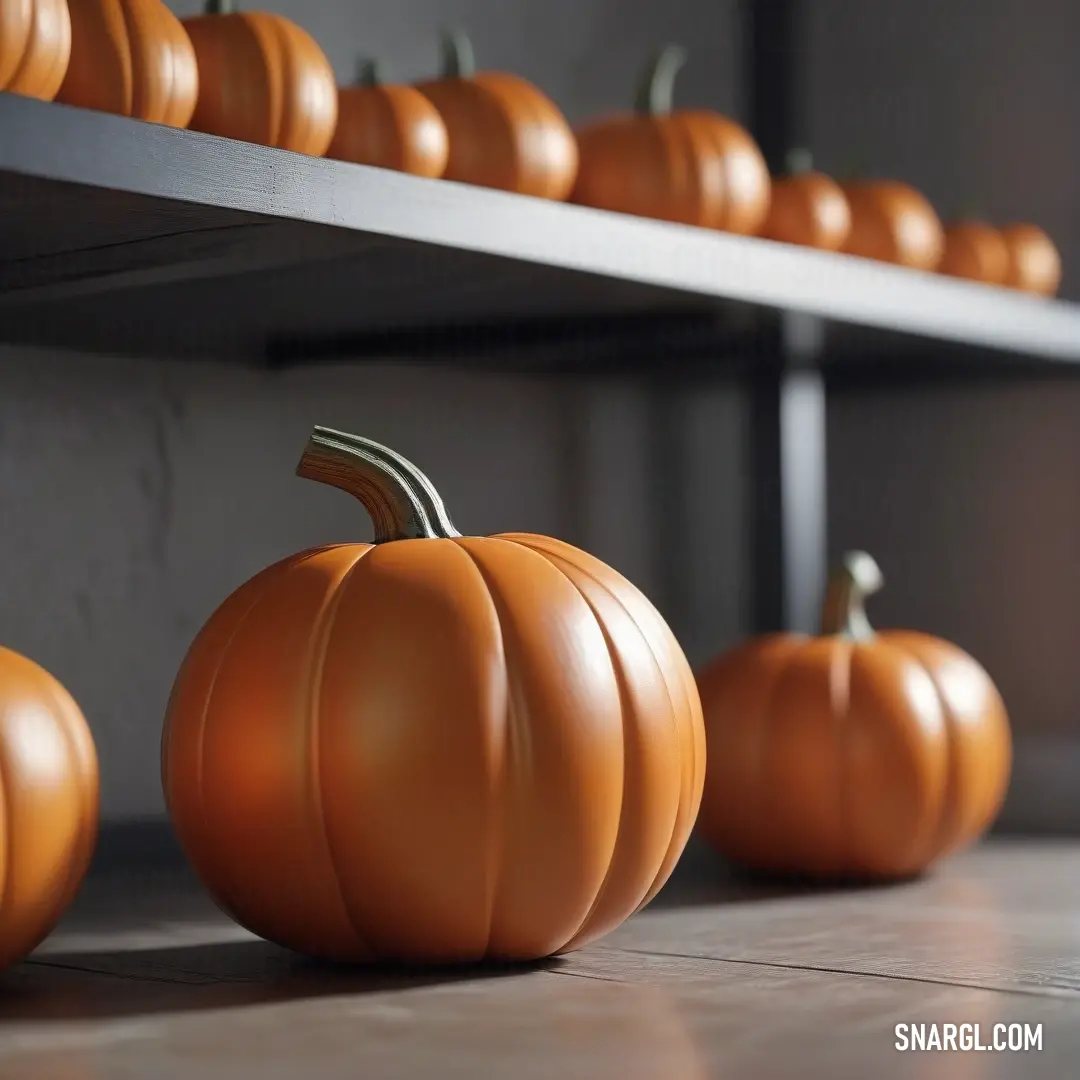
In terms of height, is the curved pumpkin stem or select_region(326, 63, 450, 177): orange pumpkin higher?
select_region(326, 63, 450, 177): orange pumpkin

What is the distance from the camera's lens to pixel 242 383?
186cm

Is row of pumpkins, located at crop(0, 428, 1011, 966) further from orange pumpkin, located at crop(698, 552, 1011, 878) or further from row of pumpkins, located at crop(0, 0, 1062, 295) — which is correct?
orange pumpkin, located at crop(698, 552, 1011, 878)

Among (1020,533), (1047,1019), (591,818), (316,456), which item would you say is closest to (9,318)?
(316,456)

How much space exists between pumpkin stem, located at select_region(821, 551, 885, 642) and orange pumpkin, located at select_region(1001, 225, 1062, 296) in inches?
16.1

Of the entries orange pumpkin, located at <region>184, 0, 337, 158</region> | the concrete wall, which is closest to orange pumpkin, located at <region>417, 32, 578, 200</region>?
orange pumpkin, located at <region>184, 0, 337, 158</region>

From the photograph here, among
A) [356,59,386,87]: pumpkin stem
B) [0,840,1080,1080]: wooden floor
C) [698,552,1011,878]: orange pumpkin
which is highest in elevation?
[356,59,386,87]: pumpkin stem

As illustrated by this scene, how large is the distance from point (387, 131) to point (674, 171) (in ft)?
1.03

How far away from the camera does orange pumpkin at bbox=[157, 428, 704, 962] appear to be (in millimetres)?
1181

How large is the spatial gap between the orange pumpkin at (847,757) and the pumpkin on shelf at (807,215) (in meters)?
0.38

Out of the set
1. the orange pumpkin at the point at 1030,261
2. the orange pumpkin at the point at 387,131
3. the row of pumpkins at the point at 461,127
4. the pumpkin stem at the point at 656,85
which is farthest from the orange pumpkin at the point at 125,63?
the orange pumpkin at the point at 1030,261

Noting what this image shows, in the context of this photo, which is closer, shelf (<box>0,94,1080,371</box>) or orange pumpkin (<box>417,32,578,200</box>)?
shelf (<box>0,94,1080,371</box>)

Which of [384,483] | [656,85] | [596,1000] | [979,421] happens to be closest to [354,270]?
[384,483]

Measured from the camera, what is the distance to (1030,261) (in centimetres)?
204

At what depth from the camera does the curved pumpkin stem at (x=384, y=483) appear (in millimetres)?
1321
